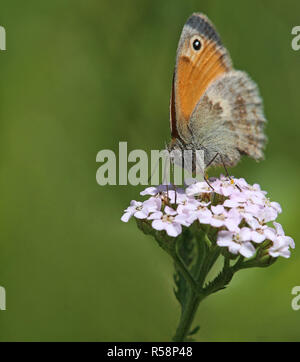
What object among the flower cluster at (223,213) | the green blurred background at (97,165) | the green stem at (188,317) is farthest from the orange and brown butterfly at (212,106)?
the green stem at (188,317)

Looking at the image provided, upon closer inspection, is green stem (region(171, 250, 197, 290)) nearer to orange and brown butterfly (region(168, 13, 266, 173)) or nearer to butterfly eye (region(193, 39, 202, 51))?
orange and brown butterfly (region(168, 13, 266, 173))

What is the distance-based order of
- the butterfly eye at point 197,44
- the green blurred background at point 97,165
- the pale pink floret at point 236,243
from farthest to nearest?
the green blurred background at point 97,165, the butterfly eye at point 197,44, the pale pink floret at point 236,243

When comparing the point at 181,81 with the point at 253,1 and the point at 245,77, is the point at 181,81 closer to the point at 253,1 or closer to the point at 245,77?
the point at 245,77

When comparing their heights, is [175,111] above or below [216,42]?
below

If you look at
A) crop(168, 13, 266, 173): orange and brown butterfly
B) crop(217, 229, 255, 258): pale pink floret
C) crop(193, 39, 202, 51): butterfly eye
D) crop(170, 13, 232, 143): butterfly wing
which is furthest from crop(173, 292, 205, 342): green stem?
crop(193, 39, 202, 51): butterfly eye

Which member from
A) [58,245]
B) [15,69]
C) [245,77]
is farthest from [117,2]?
[58,245]

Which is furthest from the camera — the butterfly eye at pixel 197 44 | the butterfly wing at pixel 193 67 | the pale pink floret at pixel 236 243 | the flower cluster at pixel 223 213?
A: the butterfly eye at pixel 197 44

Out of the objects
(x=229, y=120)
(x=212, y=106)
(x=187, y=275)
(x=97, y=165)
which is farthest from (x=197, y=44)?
(x=187, y=275)

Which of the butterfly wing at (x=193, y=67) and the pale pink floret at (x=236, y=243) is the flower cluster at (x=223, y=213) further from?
the butterfly wing at (x=193, y=67)

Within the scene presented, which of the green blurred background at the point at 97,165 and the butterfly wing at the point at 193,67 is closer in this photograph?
the butterfly wing at the point at 193,67
